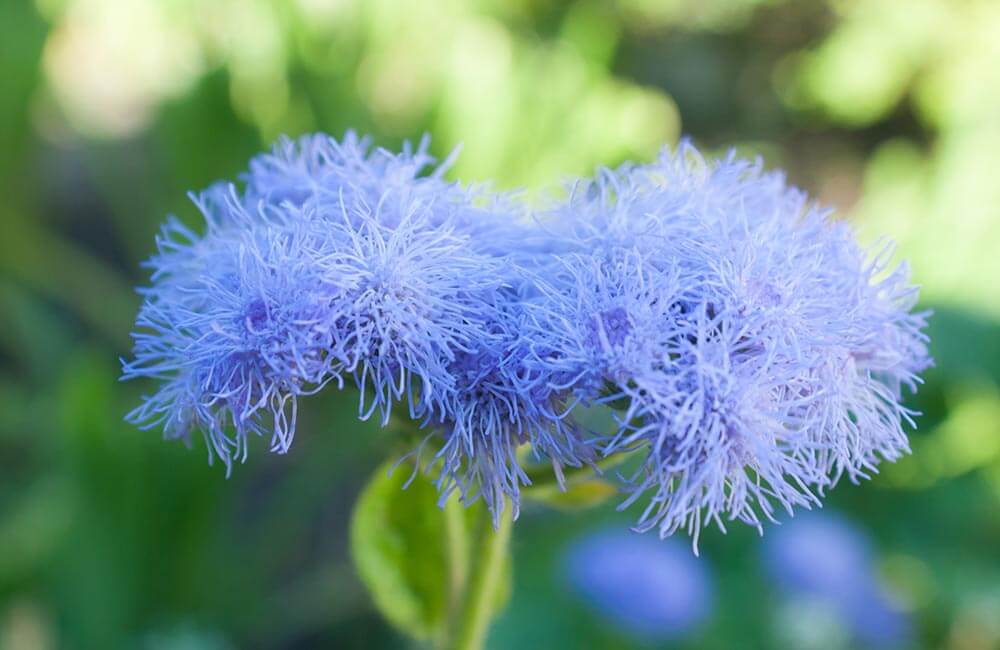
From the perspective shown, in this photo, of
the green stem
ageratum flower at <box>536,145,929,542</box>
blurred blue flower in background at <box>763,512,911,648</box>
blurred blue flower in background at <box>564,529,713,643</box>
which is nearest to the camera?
ageratum flower at <box>536,145,929,542</box>

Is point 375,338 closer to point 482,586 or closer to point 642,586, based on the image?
point 482,586

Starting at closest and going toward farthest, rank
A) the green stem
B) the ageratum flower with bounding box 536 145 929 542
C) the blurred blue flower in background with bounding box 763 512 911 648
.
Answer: the ageratum flower with bounding box 536 145 929 542 → the green stem → the blurred blue flower in background with bounding box 763 512 911 648

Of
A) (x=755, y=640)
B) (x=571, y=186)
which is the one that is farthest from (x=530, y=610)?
(x=571, y=186)

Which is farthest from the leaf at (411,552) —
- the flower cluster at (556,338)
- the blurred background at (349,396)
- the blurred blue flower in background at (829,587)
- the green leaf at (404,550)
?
the blurred blue flower in background at (829,587)

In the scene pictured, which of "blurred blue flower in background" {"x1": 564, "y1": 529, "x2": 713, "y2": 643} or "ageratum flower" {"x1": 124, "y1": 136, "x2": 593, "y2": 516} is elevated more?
"ageratum flower" {"x1": 124, "y1": 136, "x2": 593, "y2": 516}

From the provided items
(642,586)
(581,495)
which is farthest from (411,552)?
(642,586)

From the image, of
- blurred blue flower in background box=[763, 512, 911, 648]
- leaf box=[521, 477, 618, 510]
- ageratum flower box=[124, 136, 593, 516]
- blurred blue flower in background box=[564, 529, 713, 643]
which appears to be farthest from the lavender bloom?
blurred blue flower in background box=[763, 512, 911, 648]

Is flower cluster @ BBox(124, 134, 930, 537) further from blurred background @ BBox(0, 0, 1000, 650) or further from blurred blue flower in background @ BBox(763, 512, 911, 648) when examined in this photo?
blurred blue flower in background @ BBox(763, 512, 911, 648)

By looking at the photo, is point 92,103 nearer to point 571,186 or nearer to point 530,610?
point 530,610
